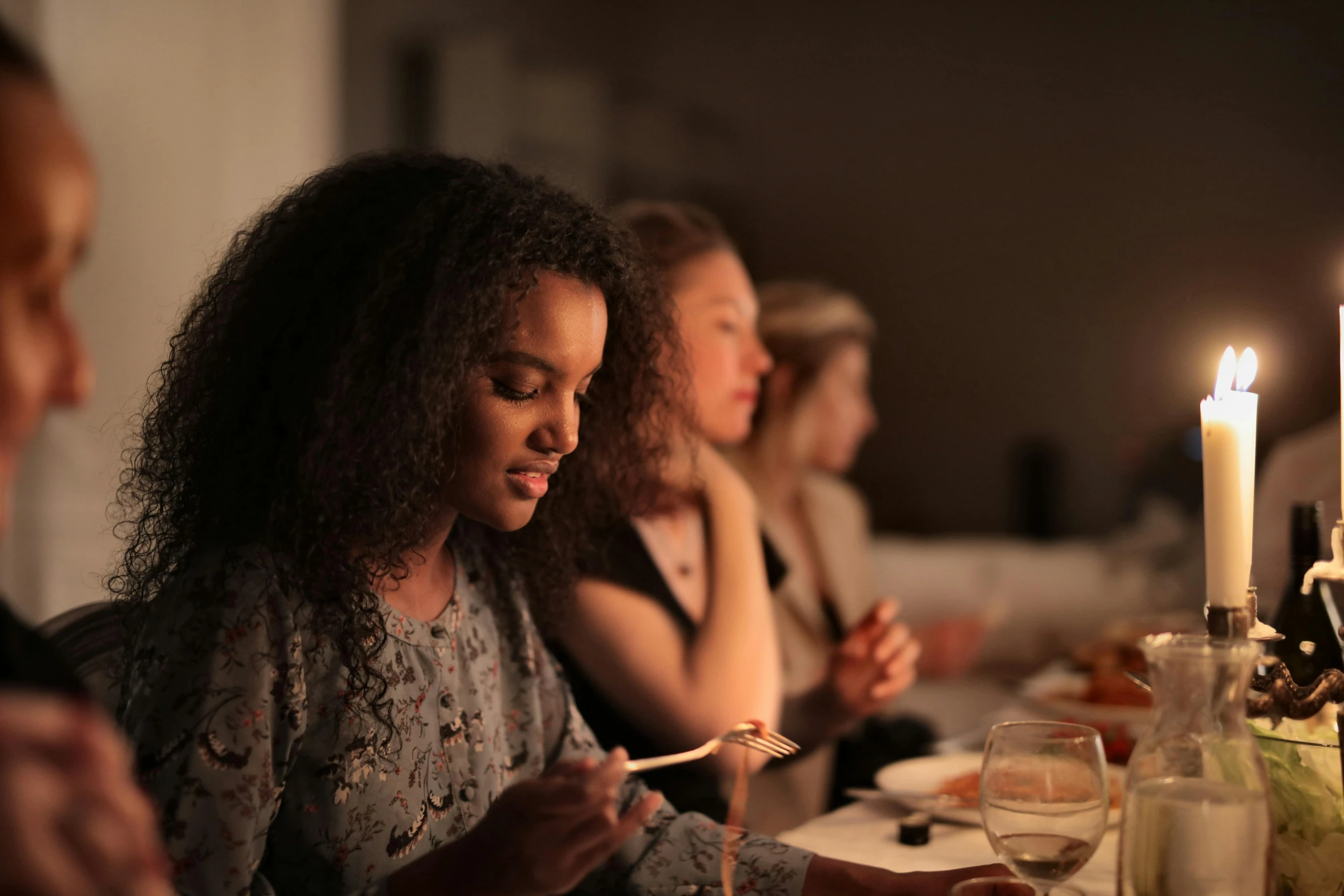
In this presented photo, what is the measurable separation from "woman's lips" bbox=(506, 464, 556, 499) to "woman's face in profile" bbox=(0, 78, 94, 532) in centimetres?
39

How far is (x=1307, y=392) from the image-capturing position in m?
2.82

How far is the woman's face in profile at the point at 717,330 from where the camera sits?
55.6 inches

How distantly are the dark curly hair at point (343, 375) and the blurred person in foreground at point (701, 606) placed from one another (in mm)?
360

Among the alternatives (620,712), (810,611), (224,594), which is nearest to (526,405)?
(224,594)

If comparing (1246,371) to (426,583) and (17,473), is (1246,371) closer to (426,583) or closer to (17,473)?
(426,583)

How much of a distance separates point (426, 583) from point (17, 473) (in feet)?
1.48

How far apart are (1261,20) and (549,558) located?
283 centimetres

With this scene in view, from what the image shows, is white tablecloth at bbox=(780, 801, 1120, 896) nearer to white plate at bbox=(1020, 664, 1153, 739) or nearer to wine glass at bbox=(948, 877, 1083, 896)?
wine glass at bbox=(948, 877, 1083, 896)

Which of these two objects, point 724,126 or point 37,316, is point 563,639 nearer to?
point 37,316

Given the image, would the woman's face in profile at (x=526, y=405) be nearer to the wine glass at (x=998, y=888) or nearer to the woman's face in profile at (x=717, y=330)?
the wine glass at (x=998, y=888)

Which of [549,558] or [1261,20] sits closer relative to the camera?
[549,558]

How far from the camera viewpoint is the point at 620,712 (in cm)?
129

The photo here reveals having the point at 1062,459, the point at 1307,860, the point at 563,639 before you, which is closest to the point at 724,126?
the point at 1062,459

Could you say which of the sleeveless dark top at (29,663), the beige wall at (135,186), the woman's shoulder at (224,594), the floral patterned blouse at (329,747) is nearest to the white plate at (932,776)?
the floral patterned blouse at (329,747)
